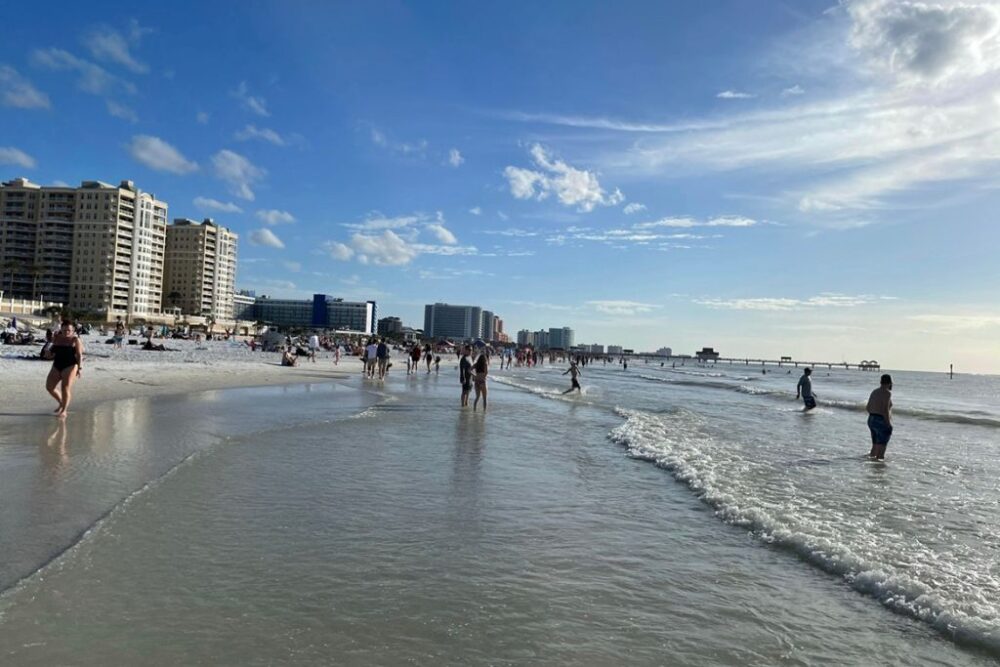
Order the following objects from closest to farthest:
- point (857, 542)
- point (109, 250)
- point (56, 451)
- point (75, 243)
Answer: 1. point (857, 542)
2. point (56, 451)
3. point (109, 250)
4. point (75, 243)

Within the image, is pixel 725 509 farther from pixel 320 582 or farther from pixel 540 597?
pixel 320 582

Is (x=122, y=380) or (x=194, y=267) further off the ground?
(x=194, y=267)

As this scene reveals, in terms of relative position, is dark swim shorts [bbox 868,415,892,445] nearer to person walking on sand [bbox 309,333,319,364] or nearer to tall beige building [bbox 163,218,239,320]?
person walking on sand [bbox 309,333,319,364]

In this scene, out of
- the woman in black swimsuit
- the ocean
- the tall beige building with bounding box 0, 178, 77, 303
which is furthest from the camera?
the tall beige building with bounding box 0, 178, 77, 303

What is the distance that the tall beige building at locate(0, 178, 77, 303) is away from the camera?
124875 millimetres

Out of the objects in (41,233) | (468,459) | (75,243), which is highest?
(41,233)

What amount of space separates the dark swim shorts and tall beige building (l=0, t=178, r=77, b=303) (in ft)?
479

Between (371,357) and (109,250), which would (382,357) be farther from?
(109,250)

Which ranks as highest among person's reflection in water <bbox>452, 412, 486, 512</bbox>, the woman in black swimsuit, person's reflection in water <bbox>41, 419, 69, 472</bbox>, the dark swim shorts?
the woman in black swimsuit

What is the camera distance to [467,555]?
16.5 feet

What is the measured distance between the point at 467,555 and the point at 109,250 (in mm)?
141311

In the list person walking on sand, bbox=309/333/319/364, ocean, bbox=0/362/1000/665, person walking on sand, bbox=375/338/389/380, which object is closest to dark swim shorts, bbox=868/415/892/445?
ocean, bbox=0/362/1000/665

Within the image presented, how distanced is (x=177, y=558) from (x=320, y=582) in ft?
3.83

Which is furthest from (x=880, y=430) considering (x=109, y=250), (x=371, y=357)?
(x=109, y=250)
